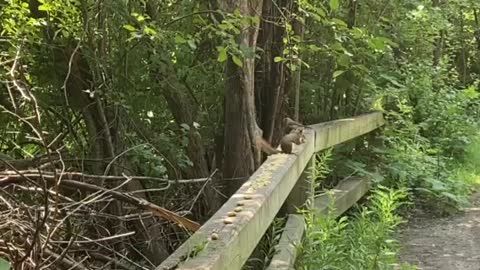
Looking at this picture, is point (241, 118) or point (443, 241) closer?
point (241, 118)

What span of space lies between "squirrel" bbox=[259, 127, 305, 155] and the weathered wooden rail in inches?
2.1

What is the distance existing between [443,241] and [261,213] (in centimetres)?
403

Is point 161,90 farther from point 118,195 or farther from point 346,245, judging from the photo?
point 118,195

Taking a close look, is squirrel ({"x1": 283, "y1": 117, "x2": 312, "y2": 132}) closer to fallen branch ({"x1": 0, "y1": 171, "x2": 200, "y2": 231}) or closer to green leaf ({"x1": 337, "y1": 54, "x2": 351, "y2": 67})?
green leaf ({"x1": 337, "y1": 54, "x2": 351, "y2": 67})

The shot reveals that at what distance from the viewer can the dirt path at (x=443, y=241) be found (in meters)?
6.14

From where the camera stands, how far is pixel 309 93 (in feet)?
25.0

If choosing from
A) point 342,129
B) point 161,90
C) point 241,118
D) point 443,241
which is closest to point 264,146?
point 241,118

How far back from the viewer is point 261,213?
321cm

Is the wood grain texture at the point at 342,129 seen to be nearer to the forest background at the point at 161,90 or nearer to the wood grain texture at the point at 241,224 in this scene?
the forest background at the point at 161,90

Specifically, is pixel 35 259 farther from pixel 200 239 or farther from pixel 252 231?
pixel 252 231

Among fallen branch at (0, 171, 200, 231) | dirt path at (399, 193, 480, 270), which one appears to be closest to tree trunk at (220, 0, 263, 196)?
dirt path at (399, 193, 480, 270)

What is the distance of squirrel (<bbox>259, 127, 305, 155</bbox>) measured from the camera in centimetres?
477

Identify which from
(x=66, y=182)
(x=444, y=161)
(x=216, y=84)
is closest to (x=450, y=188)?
(x=444, y=161)

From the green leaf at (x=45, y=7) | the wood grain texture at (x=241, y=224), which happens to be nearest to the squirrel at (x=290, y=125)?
the wood grain texture at (x=241, y=224)
